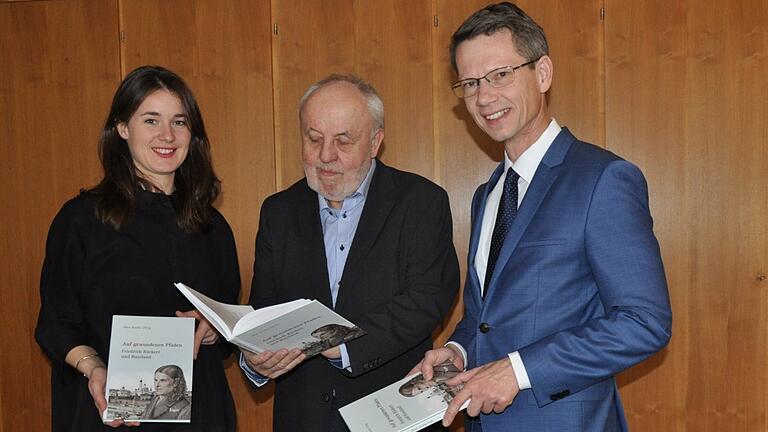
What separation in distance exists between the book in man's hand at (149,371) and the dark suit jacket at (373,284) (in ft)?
1.35

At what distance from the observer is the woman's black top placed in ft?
7.89

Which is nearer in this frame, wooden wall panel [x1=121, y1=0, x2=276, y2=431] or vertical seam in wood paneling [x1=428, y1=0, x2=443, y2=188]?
vertical seam in wood paneling [x1=428, y1=0, x2=443, y2=188]

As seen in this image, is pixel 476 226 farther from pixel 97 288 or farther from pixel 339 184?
pixel 97 288

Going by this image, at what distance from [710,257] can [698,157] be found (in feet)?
1.60

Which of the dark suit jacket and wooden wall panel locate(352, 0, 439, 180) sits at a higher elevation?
wooden wall panel locate(352, 0, 439, 180)

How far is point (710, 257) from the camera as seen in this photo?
11.9 feet

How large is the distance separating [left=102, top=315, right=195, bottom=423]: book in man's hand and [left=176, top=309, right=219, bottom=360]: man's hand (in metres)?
0.17

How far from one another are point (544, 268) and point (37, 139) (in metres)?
3.19

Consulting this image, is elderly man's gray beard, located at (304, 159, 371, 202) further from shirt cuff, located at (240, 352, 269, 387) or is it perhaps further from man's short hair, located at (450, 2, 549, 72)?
man's short hair, located at (450, 2, 549, 72)

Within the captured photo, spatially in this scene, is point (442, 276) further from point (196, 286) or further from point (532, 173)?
point (196, 286)

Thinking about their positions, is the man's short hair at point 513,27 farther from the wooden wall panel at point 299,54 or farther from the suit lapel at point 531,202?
the wooden wall panel at point 299,54

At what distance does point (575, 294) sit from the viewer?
73.9 inches

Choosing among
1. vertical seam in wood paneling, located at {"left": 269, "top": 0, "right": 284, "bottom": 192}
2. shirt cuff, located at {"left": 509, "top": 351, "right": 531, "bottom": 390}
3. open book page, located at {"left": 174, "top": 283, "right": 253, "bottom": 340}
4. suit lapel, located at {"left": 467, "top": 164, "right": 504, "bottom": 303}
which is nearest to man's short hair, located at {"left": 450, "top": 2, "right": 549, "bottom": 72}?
suit lapel, located at {"left": 467, "top": 164, "right": 504, "bottom": 303}

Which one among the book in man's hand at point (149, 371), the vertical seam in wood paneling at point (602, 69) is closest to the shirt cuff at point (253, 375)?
the book in man's hand at point (149, 371)
